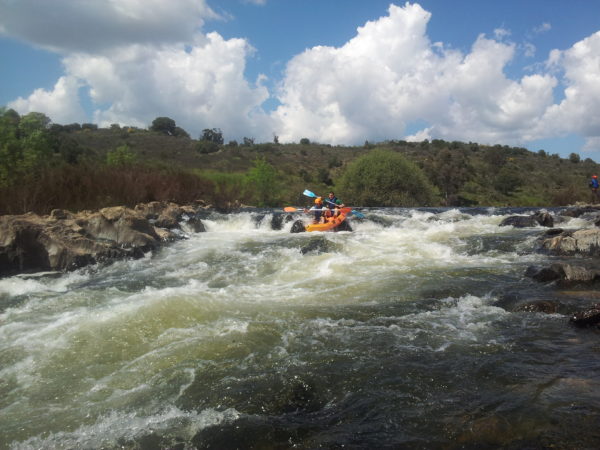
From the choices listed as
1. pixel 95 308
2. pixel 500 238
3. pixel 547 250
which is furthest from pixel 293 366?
pixel 500 238

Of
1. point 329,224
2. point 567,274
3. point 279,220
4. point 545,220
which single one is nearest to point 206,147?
point 279,220

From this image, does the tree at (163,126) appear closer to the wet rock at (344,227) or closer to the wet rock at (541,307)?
the wet rock at (344,227)

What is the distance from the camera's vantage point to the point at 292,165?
47875 millimetres

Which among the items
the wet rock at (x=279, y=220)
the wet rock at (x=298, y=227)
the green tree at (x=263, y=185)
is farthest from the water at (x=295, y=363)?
the green tree at (x=263, y=185)

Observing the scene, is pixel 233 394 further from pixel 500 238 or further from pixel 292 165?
pixel 292 165

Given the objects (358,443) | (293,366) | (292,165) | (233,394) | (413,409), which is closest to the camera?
(358,443)

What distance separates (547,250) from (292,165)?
3914 cm

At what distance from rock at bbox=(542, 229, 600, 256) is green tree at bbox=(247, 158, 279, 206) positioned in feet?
65.9

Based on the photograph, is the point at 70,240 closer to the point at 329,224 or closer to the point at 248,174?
the point at 329,224

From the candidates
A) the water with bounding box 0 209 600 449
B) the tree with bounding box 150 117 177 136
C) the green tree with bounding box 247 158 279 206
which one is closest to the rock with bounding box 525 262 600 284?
the water with bounding box 0 209 600 449

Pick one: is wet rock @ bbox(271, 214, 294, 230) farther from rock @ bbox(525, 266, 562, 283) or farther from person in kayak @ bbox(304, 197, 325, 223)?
rock @ bbox(525, 266, 562, 283)

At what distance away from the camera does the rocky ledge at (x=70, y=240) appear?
8.72 meters

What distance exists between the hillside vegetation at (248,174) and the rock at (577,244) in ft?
45.4

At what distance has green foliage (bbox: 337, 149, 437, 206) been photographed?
93.4ft
